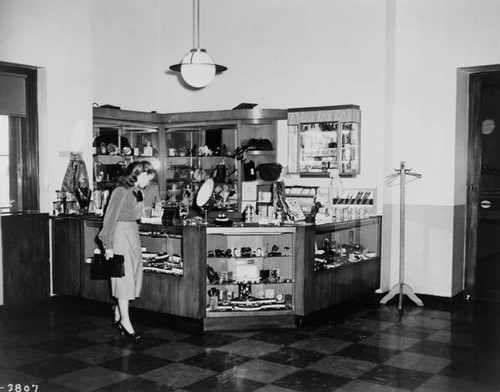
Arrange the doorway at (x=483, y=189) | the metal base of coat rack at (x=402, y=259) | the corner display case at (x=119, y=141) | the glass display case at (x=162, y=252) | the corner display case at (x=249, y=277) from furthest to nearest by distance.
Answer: the corner display case at (x=119, y=141) < the doorway at (x=483, y=189) < the metal base of coat rack at (x=402, y=259) < the glass display case at (x=162, y=252) < the corner display case at (x=249, y=277)

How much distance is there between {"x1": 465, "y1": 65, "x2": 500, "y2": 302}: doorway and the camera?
7738 millimetres

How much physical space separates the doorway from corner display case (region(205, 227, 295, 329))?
9.86ft

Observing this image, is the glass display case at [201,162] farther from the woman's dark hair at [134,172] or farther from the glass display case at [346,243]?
the woman's dark hair at [134,172]

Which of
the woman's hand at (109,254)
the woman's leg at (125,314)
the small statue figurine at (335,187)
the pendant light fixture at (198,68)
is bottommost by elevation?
the woman's leg at (125,314)

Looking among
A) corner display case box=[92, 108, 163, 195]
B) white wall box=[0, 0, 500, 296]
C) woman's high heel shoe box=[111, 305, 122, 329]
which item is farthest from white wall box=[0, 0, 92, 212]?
woman's high heel shoe box=[111, 305, 122, 329]

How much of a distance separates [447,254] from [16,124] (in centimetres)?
593

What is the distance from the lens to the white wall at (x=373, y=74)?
24.5ft

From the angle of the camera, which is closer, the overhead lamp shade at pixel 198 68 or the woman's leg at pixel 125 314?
the woman's leg at pixel 125 314

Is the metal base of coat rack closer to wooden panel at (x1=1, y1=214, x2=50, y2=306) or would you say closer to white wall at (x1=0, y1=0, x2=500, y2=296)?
white wall at (x1=0, y1=0, x2=500, y2=296)

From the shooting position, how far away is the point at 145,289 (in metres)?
6.47

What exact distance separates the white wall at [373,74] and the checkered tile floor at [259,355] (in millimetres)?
1493

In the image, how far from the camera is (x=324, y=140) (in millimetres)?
8359

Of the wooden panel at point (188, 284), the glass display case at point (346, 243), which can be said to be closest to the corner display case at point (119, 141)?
the wooden panel at point (188, 284)

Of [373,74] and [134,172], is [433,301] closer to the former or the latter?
Answer: [373,74]
